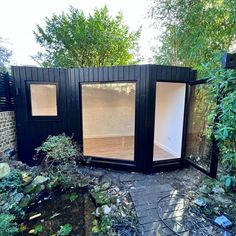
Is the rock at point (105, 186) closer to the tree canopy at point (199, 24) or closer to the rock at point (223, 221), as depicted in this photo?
the rock at point (223, 221)

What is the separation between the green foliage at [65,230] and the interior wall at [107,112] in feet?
7.39

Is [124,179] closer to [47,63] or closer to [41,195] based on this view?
[41,195]

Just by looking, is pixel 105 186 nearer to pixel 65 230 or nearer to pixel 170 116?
pixel 65 230

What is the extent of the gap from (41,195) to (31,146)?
147 centimetres

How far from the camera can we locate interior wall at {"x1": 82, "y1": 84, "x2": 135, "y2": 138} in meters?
4.31

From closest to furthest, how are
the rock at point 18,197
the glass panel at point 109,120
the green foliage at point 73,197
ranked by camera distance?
the rock at point 18,197
the green foliage at point 73,197
the glass panel at point 109,120

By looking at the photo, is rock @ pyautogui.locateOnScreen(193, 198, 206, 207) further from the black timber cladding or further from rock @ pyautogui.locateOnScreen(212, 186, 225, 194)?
the black timber cladding

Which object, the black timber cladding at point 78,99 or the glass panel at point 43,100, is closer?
the black timber cladding at point 78,99

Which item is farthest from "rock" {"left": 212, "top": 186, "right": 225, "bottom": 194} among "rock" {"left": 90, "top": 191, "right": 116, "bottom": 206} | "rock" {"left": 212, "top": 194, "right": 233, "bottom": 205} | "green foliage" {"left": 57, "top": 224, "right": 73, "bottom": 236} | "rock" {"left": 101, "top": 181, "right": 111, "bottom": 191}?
"green foliage" {"left": 57, "top": 224, "right": 73, "bottom": 236}

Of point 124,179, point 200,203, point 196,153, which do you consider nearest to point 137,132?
point 124,179

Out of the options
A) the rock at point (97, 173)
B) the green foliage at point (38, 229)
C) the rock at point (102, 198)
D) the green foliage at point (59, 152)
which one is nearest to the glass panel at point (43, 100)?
the green foliage at point (59, 152)

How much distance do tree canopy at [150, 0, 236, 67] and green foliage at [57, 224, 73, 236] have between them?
395 centimetres

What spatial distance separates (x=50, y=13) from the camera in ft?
27.4

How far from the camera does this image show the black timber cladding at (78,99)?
376cm
